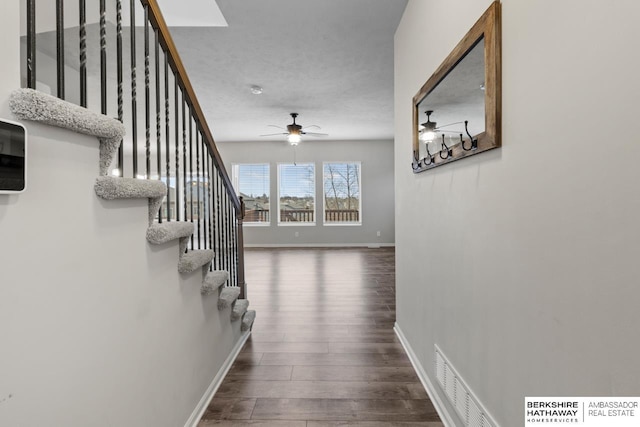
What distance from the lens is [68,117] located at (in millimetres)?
872

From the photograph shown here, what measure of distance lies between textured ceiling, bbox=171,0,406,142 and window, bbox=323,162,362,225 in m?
2.45

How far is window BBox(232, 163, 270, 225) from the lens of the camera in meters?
8.47

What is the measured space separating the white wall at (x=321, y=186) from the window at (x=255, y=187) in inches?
6.7

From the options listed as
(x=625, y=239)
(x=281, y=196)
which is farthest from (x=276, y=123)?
(x=625, y=239)

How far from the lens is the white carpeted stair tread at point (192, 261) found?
62.9 inches

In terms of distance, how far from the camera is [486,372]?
130 cm

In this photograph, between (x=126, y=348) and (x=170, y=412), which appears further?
(x=170, y=412)

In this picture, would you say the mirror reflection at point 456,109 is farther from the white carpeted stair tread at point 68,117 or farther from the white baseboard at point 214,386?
the white baseboard at point 214,386

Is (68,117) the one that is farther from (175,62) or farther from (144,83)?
(144,83)

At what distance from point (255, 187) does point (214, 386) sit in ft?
22.3

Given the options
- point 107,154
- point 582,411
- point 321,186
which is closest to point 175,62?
point 107,154

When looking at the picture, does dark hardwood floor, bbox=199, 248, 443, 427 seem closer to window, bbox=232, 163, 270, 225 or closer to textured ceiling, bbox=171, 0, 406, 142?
textured ceiling, bbox=171, 0, 406, 142

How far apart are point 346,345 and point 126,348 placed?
1802mm

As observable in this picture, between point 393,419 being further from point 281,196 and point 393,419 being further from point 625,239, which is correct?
point 281,196
